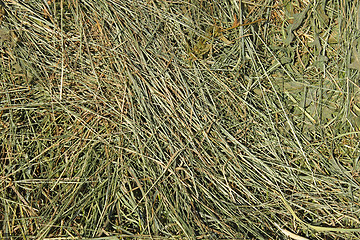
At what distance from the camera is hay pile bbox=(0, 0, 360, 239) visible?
1.37 m

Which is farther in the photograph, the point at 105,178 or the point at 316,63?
the point at 316,63

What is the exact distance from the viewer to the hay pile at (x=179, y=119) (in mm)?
1367

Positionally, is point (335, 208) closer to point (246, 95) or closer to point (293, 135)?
point (293, 135)

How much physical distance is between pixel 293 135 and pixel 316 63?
1.23 feet

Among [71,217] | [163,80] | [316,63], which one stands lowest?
[71,217]

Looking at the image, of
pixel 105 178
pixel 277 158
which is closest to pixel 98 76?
pixel 105 178

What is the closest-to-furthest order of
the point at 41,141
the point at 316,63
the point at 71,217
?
the point at 71,217 → the point at 41,141 → the point at 316,63

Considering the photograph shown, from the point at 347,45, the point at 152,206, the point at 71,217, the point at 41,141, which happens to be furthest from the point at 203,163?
the point at 347,45

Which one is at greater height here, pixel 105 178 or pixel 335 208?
pixel 335 208

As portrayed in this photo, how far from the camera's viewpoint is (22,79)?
1.49 m

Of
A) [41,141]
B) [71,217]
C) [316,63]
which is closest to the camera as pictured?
[71,217]

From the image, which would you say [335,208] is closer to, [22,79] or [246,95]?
[246,95]

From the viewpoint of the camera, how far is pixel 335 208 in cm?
141

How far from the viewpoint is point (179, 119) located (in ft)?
4.75
